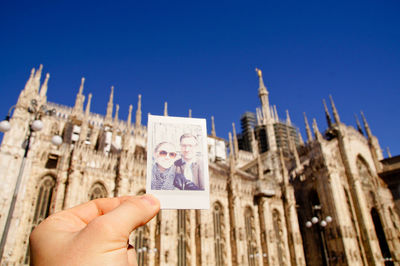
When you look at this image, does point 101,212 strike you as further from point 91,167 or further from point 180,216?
point 180,216

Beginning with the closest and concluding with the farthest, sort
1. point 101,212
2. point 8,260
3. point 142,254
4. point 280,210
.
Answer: point 101,212
point 8,260
point 142,254
point 280,210

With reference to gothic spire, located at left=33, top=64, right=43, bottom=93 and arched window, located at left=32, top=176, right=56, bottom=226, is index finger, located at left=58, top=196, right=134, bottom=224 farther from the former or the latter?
gothic spire, located at left=33, top=64, right=43, bottom=93

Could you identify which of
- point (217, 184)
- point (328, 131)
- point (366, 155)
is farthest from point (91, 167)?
point (366, 155)

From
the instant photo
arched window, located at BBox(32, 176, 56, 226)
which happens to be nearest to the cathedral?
arched window, located at BBox(32, 176, 56, 226)

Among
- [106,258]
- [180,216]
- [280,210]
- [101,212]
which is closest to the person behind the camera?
[106,258]

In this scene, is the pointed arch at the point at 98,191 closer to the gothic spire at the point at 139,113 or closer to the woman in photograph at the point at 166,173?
the gothic spire at the point at 139,113

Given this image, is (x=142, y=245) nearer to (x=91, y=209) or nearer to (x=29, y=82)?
(x=29, y=82)
